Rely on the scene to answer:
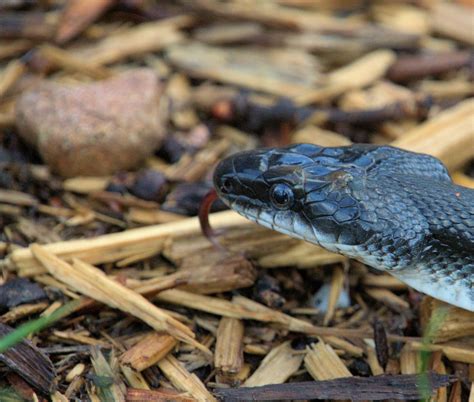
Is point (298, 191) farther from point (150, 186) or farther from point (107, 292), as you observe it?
point (150, 186)

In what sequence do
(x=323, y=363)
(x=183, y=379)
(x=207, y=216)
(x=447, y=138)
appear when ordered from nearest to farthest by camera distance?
(x=183, y=379)
(x=323, y=363)
(x=207, y=216)
(x=447, y=138)

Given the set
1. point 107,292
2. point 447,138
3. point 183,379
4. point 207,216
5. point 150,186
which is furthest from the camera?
point 447,138

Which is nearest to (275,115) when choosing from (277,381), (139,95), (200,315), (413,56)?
(139,95)

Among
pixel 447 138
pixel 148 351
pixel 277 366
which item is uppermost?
pixel 447 138

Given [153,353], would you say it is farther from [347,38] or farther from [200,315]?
[347,38]

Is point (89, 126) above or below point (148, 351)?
above

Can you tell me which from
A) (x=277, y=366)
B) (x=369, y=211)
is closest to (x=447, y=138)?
(x=369, y=211)

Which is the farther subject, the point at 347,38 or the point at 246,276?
the point at 347,38

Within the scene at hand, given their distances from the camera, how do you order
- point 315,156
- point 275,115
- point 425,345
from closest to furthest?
point 425,345 < point 315,156 < point 275,115
